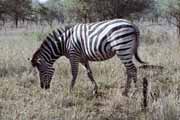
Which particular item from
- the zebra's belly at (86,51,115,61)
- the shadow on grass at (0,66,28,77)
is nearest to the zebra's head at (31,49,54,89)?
the zebra's belly at (86,51,115,61)

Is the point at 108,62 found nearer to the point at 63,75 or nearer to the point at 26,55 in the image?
the point at 63,75

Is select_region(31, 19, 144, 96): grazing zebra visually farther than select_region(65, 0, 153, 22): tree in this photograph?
No

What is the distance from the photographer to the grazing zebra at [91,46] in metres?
7.33

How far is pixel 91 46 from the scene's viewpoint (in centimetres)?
770

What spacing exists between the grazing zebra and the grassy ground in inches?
13.9

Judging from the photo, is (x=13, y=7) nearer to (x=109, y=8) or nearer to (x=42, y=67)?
(x=42, y=67)

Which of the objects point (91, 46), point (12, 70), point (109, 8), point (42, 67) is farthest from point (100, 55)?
point (109, 8)

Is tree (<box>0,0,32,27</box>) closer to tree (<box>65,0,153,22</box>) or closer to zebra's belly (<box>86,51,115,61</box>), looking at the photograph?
zebra's belly (<box>86,51,115,61</box>)

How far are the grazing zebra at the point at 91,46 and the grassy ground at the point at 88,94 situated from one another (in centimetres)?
35

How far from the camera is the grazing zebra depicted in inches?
289

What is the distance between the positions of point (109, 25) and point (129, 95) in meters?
1.57

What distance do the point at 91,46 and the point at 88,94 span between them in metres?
1.10

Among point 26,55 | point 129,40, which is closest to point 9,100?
point 129,40

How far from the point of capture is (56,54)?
26.2ft
